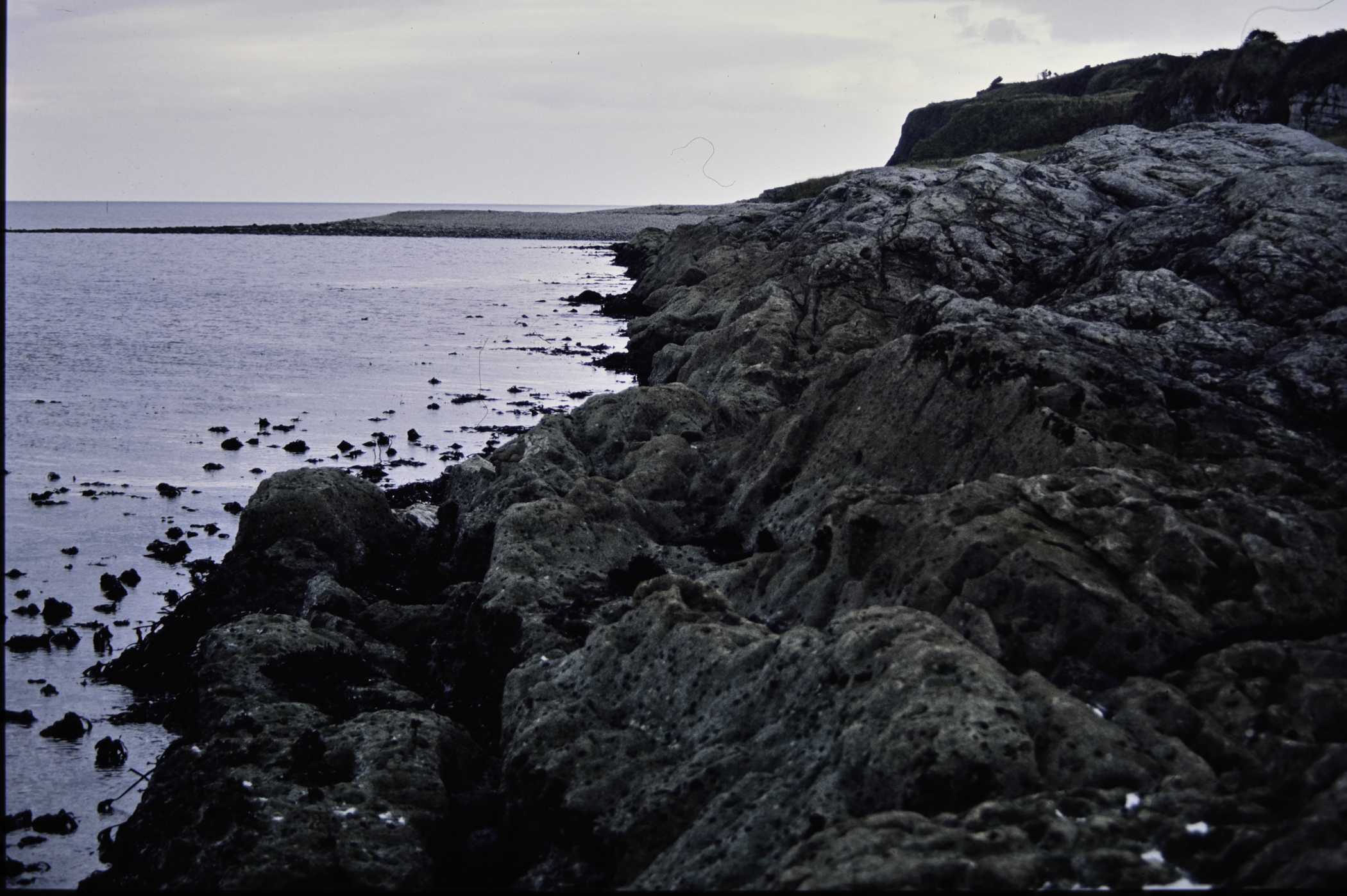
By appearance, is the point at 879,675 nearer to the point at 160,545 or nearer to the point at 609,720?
the point at 609,720

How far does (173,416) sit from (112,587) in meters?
13.3

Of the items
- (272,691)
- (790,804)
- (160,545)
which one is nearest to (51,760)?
(272,691)

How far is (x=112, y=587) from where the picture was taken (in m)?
14.4

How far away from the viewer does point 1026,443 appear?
1085 centimetres

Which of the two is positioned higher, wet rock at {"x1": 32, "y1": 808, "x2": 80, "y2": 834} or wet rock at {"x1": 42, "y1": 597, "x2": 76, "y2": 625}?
wet rock at {"x1": 42, "y1": 597, "x2": 76, "y2": 625}

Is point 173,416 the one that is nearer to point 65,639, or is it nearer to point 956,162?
point 65,639

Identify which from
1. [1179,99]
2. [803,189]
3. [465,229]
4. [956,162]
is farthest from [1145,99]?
[465,229]

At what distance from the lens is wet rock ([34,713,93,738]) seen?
35.1 feet

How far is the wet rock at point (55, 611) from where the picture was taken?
44.0ft

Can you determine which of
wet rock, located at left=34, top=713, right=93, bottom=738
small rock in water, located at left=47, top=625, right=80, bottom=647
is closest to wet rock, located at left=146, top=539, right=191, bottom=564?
small rock in water, located at left=47, top=625, right=80, bottom=647

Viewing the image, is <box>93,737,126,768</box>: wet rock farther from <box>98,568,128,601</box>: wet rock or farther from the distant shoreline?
the distant shoreline

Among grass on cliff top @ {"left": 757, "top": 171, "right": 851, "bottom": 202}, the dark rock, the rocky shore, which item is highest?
grass on cliff top @ {"left": 757, "top": 171, "right": 851, "bottom": 202}

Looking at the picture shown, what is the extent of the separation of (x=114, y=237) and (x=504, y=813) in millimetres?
153880

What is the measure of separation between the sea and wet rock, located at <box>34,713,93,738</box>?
0.36 feet
